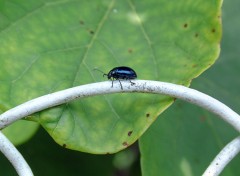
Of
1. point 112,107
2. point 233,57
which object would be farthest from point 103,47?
point 233,57

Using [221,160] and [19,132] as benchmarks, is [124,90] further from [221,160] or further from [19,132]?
[19,132]

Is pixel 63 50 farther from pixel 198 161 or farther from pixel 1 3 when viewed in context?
pixel 198 161

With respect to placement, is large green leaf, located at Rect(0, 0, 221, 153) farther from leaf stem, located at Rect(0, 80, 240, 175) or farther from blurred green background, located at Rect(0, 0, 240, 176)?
blurred green background, located at Rect(0, 0, 240, 176)

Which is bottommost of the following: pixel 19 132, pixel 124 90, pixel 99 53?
pixel 19 132

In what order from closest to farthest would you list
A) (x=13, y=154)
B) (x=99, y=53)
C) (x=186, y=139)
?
(x=13, y=154)
(x=99, y=53)
(x=186, y=139)

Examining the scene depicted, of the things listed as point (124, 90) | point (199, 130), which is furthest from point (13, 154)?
point (199, 130)

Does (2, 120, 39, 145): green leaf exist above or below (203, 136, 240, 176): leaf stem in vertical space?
below

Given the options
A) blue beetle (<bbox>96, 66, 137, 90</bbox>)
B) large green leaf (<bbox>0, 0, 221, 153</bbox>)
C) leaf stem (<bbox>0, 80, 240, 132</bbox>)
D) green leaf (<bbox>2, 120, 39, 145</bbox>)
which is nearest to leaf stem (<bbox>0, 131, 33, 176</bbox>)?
leaf stem (<bbox>0, 80, 240, 132</bbox>)
